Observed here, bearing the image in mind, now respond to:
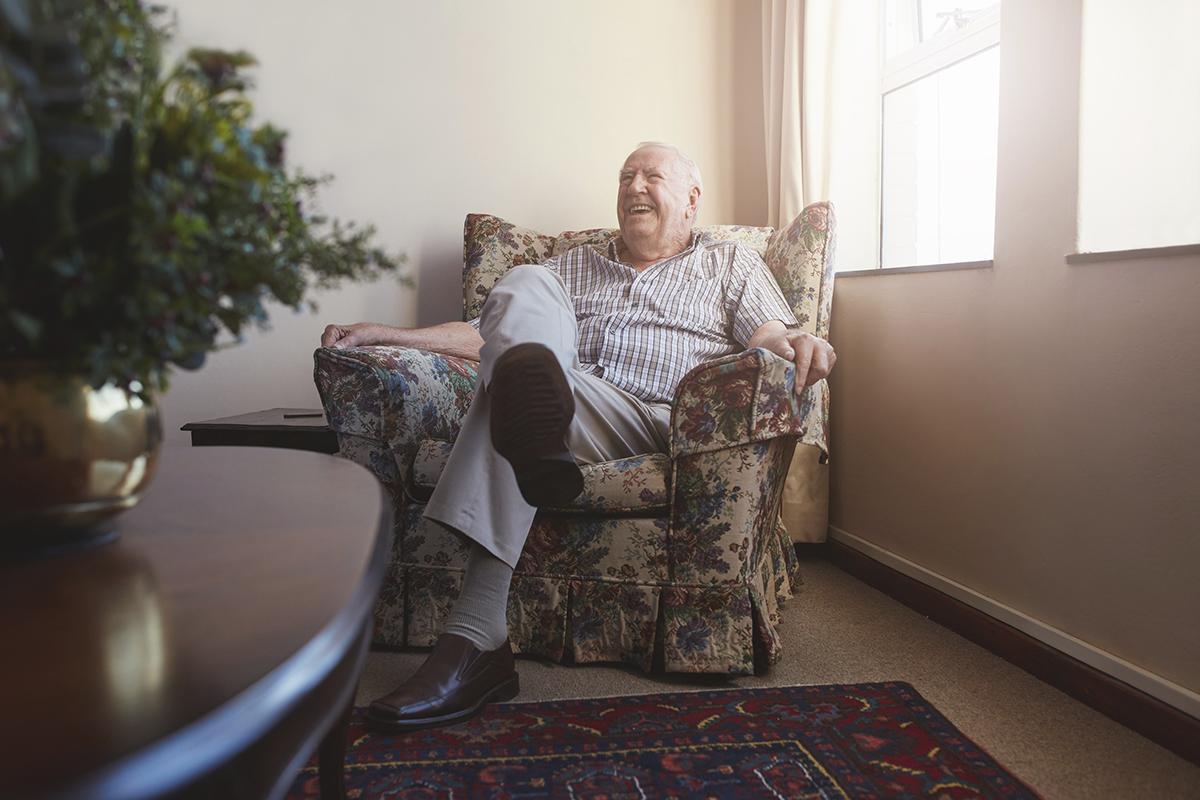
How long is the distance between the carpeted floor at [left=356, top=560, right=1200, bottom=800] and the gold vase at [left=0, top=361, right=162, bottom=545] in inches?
43.2

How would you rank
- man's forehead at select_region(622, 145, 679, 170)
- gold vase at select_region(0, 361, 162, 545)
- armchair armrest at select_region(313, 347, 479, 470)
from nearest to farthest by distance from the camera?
gold vase at select_region(0, 361, 162, 545) → armchair armrest at select_region(313, 347, 479, 470) → man's forehead at select_region(622, 145, 679, 170)

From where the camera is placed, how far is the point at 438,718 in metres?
1.55

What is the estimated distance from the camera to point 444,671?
1584mm

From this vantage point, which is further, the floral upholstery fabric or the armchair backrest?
the armchair backrest

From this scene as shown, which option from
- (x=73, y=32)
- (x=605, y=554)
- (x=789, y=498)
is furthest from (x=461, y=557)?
(x=73, y=32)

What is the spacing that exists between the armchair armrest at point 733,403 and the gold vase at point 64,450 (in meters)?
1.15

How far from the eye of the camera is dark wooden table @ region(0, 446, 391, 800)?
1.24 ft

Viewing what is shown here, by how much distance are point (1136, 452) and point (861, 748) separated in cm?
71

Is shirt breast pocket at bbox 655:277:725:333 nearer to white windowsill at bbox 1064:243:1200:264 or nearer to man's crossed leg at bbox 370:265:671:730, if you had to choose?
man's crossed leg at bbox 370:265:671:730

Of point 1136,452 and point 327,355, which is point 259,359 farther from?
point 1136,452

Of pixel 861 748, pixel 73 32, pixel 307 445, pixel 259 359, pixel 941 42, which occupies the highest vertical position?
pixel 941 42

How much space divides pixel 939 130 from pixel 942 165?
10 centimetres

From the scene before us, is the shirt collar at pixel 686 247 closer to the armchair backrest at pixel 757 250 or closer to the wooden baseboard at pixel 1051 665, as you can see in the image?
the armchair backrest at pixel 757 250

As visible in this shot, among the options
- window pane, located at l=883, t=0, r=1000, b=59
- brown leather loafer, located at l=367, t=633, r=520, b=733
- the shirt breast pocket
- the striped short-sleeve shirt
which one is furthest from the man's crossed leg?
window pane, located at l=883, t=0, r=1000, b=59
